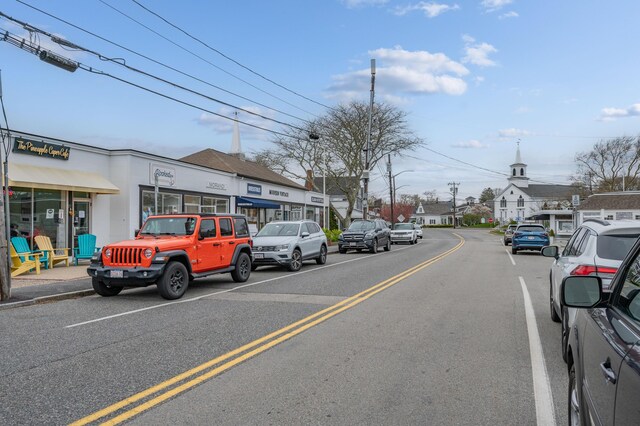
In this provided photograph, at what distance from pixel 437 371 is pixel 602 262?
2523 millimetres

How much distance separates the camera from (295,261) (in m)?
16.7

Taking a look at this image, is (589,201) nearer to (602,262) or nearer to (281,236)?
(281,236)

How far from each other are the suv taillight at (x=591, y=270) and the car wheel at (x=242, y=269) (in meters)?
8.92

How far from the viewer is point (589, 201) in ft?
168

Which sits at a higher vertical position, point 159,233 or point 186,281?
point 159,233

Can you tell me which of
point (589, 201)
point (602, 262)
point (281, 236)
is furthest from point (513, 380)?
point (589, 201)

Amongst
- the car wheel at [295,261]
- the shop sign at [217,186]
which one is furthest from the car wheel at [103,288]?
the shop sign at [217,186]

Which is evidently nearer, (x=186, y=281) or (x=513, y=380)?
(x=513, y=380)

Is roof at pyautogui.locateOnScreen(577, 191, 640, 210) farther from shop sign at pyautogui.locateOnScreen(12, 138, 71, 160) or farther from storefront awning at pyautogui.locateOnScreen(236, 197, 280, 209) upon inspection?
shop sign at pyautogui.locateOnScreen(12, 138, 71, 160)

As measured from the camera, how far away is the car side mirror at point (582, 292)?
9.54 feet

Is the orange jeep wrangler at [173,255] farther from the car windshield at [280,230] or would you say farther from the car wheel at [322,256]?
the car wheel at [322,256]

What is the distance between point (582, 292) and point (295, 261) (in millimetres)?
13943

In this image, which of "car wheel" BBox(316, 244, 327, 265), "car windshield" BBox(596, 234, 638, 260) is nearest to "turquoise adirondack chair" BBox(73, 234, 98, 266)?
"car wheel" BBox(316, 244, 327, 265)

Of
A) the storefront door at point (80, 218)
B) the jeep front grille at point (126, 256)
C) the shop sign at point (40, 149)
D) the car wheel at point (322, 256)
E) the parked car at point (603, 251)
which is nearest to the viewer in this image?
the parked car at point (603, 251)
